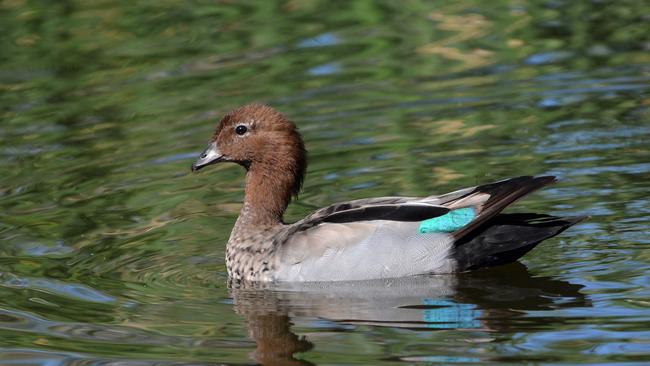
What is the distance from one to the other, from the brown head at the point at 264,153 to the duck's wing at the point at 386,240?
83cm

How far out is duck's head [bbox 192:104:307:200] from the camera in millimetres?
10844

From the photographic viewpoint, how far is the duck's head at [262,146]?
10.8m

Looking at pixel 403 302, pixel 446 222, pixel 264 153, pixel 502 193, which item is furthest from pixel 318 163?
pixel 403 302

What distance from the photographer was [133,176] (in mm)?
12609

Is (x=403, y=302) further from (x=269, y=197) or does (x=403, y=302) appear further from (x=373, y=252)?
(x=269, y=197)

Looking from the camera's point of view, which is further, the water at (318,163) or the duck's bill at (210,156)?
the duck's bill at (210,156)

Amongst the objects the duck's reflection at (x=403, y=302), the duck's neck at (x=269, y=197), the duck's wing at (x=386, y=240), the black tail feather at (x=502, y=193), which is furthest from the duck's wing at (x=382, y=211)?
the duck's neck at (x=269, y=197)

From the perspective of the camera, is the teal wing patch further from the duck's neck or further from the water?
the duck's neck

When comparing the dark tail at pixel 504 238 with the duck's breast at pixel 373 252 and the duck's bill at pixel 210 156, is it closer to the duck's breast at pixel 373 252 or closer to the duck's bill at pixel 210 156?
the duck's breast at pixel 373 252

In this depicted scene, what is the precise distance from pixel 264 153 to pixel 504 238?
6.70 ft

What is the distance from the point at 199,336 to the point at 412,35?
8.26m

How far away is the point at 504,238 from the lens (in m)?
10.0

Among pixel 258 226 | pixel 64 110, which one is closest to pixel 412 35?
pixel 64 110

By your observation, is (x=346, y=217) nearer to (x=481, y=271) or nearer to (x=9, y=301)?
(x=481, y=271)
